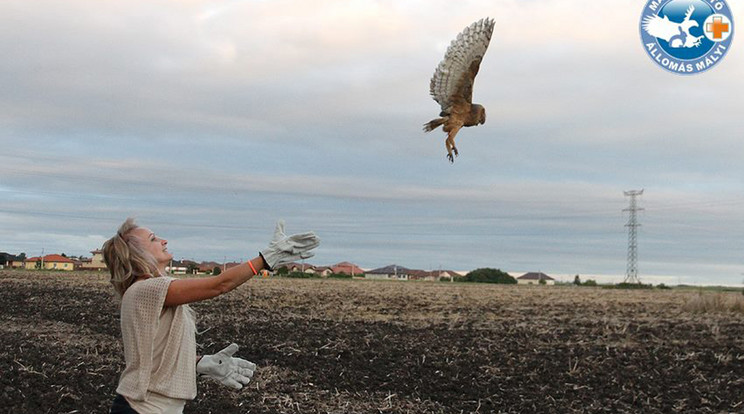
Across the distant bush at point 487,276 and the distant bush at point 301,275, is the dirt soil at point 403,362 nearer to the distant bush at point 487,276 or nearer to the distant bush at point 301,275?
the distant bush at point 301,275

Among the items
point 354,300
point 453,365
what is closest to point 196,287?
point 453,365

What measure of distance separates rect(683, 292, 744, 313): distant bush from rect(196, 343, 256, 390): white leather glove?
2038 centimetres

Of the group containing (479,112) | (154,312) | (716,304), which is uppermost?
(479,112)

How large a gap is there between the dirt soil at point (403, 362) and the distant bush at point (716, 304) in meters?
4.59

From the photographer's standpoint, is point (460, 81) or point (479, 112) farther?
point (460, 81)

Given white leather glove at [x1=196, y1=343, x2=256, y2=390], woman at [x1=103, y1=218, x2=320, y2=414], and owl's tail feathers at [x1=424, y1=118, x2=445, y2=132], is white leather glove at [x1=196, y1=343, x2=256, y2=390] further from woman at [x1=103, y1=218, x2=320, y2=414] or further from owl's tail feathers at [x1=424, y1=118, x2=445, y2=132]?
owl's tail feathers at [x1=424, y1=118, x2=445, y2=132]

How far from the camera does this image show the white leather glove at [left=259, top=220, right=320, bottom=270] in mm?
3854

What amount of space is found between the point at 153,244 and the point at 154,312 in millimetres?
373

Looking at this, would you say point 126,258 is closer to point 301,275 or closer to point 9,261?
point 301,275

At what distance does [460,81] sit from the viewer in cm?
527

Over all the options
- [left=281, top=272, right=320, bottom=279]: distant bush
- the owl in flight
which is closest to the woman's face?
the owl in flight

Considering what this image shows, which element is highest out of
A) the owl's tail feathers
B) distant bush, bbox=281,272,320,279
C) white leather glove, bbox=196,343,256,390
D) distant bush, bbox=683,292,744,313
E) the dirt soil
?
the owl's tail feathers

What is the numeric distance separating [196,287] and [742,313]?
20.7 metres

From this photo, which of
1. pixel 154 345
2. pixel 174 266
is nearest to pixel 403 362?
pixel 154 345
